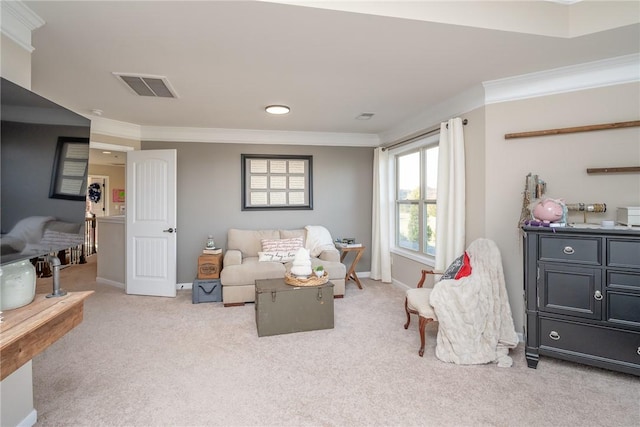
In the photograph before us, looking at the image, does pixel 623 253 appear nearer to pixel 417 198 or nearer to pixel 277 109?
→ pixel 417 198

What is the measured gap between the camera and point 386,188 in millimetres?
5125

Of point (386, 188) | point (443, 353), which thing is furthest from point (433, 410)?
point (386, 188)

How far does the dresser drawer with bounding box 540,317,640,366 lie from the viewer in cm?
225

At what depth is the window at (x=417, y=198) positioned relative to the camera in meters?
4.27

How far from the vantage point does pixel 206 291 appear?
416 cm

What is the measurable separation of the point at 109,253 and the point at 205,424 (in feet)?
14.1

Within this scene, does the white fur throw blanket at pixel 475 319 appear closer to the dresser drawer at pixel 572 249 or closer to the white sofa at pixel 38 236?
the dresser drawer at pixel 572 249

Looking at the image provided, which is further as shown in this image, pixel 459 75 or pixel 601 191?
pixel 459 75

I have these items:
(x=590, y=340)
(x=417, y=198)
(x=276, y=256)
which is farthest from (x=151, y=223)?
(x=590, y=340)

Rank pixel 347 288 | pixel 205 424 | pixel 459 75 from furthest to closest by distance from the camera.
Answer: pixel 347 288, pixel 459 75, pixel 205 424

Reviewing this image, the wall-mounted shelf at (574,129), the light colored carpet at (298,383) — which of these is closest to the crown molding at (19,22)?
the light colored carpet at (298,383)

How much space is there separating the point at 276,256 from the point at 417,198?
2.17 m

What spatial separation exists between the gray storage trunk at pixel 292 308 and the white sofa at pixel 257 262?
74 cm

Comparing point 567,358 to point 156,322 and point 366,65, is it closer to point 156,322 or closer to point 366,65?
point 366,65
